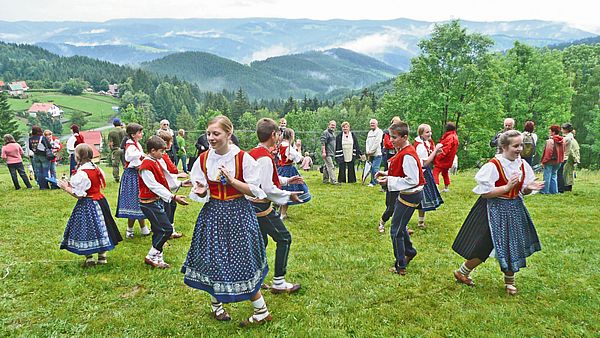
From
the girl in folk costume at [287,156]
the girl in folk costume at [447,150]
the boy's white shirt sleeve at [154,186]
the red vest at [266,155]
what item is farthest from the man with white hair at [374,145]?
the red vest at [266,155]

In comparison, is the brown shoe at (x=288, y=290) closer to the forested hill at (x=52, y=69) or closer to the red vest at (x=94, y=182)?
the red vest at (x=94, y=182)

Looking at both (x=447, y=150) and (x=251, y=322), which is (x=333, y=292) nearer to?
(x=251, y=322)

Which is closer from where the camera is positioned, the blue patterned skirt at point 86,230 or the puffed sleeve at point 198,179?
the puffed sleeve at point 198,179

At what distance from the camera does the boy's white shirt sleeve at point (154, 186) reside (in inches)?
231

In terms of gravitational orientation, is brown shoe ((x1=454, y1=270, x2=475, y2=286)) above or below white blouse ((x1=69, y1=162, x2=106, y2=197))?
below

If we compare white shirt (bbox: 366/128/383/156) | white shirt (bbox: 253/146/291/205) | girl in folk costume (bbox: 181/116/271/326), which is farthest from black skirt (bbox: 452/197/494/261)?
white shirt (bbox: 366/128/383/156)

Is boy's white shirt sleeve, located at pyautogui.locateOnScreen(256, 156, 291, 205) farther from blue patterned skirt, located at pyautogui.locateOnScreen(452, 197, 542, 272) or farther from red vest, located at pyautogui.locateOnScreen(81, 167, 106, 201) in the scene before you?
red vest, located at pyautogui.locateOnScreen(81, 167, 106, 201)

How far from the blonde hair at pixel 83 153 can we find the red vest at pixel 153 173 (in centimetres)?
71

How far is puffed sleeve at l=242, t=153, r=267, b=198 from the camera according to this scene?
13.4 feet

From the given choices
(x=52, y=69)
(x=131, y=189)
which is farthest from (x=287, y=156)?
(x=52, y=69)

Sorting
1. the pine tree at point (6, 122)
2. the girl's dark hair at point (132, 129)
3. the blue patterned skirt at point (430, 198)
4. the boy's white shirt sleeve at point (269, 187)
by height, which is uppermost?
the boy's white shirt sleeve at point (269, 187)

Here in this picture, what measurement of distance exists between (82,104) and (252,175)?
440 ft

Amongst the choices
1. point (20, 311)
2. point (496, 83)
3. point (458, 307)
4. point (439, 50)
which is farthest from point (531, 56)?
point (20, 311)

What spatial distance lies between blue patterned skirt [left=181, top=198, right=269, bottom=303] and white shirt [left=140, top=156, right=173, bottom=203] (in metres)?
1.79
